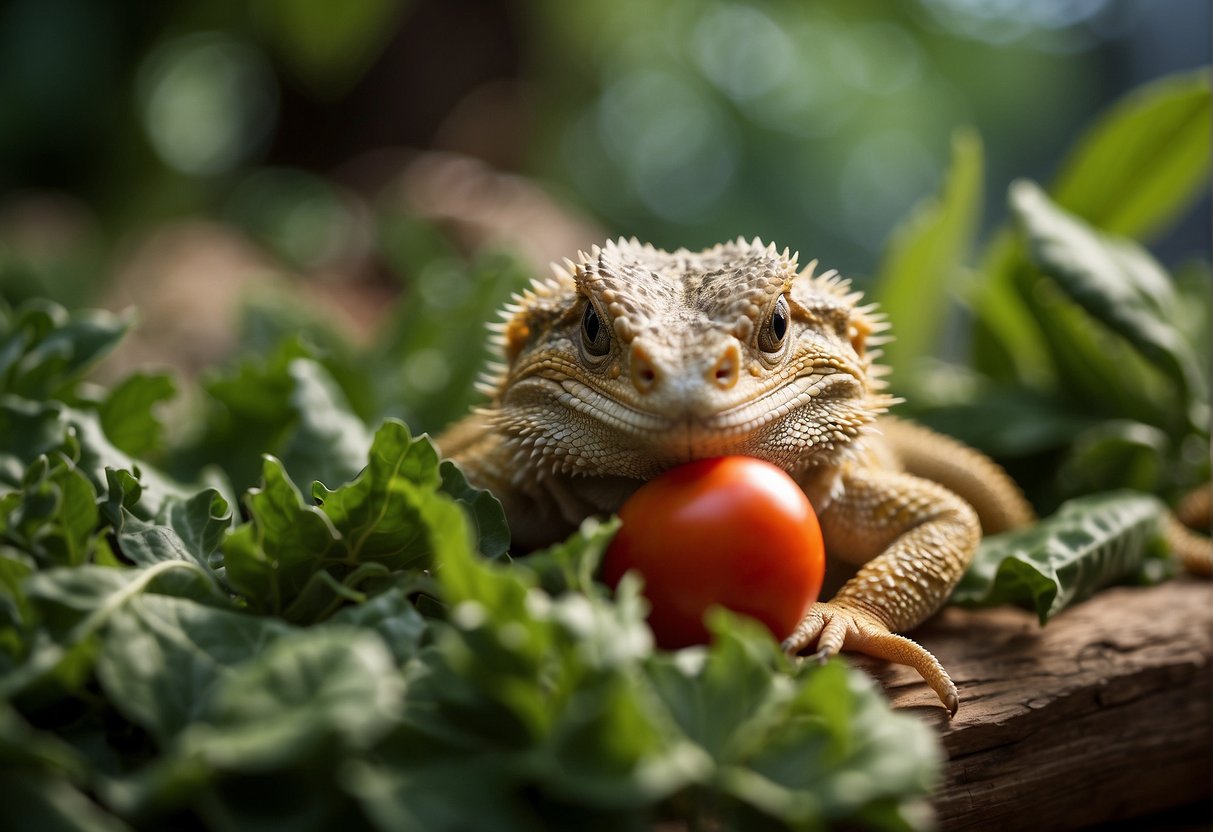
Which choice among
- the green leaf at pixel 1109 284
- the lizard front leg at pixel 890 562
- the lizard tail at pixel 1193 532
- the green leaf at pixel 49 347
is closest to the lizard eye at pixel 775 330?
the lizard front leg at pixel 890 562

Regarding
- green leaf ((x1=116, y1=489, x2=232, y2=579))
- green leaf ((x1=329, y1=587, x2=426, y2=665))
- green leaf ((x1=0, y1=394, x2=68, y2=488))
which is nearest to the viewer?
green leaf ((x1=329, y1=587, x2=426, y2=665))

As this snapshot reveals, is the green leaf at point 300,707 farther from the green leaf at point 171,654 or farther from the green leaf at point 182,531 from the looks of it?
the green leaf at point 182,531

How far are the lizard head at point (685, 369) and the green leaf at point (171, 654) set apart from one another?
1.98 ft

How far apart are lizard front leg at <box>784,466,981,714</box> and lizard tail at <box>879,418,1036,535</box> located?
0.33m

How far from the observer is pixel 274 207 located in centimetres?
656

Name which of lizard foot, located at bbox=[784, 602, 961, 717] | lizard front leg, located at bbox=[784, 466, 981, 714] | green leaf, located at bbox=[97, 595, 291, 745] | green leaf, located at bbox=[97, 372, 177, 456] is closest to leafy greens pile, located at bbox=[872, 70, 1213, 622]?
lizard front leg, located at bbox=[784, 466, 981, 714]

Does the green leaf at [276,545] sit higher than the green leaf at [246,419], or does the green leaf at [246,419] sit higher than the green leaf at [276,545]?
the green leaf at [276,545]

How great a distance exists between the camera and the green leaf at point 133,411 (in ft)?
7.11

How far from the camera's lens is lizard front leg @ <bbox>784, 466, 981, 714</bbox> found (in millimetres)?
1665

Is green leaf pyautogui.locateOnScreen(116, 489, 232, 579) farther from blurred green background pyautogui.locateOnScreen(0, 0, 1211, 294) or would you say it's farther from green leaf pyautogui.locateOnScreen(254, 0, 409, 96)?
green leaf pyautogui.locateOnScreen(254, 0, 409, 96)

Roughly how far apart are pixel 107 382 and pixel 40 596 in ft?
9.94

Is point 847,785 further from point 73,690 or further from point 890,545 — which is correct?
point 73,690

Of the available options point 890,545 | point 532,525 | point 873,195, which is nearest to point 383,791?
point 532,525

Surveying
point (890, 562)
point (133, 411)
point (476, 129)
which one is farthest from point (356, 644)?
point (476, 129)
